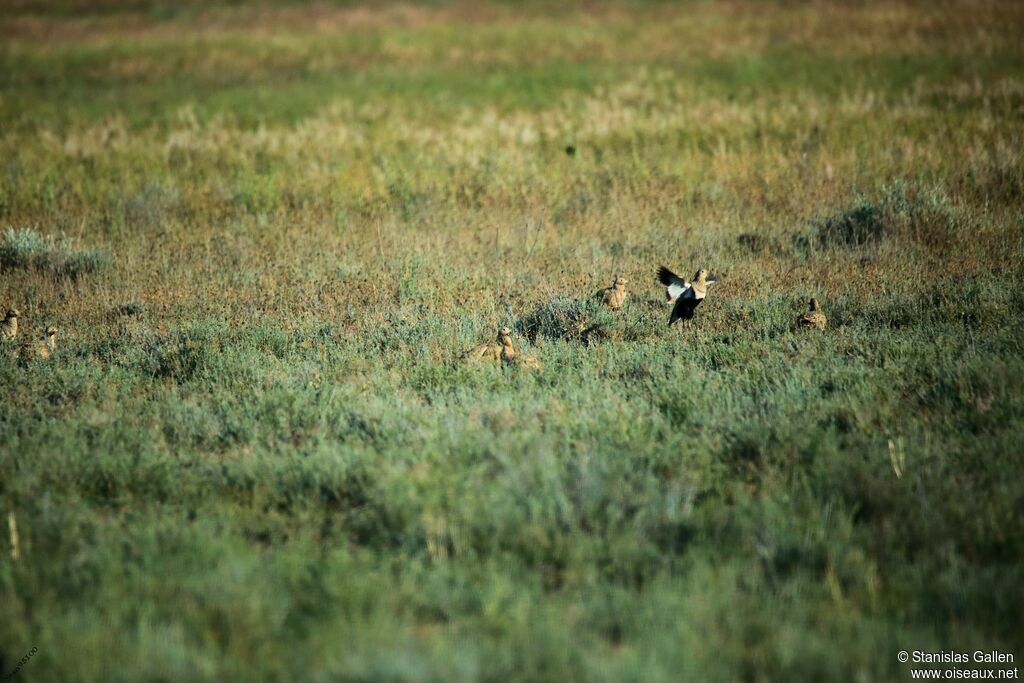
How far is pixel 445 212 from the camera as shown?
12312mm

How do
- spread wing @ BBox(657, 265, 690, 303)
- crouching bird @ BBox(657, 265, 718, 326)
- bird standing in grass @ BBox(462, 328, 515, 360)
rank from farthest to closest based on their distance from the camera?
spread wing @ BBox(657, 265, 690, 303) → crouching bird @ BBox(657, 265, 718, 326) → bird standing in grass @ BBox(462, 328, 515, 360)

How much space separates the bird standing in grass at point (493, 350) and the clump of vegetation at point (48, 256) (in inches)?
214

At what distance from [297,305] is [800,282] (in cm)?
487

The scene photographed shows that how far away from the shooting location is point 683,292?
724cm

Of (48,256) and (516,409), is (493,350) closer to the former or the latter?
(516,409)

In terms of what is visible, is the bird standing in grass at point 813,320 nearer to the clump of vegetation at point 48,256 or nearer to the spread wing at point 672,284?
the spread wing at point 672,284

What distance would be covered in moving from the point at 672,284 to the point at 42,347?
5178mm

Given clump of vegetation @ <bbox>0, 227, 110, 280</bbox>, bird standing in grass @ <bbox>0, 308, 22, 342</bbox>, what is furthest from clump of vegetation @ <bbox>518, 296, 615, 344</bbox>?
clump of vegetation @ <bbox>0, 227, 110, 280</bbox>

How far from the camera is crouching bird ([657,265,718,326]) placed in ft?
23.5

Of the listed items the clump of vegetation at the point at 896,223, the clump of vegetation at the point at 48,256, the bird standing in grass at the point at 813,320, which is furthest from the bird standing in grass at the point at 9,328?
the clump of vegetation at the point at 896,223

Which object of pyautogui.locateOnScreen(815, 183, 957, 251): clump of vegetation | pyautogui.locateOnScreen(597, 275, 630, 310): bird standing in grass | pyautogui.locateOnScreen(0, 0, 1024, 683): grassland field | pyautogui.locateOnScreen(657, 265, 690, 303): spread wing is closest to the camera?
pyautogui.locateOnScreen(0, 0, 1024, 683): grassland field

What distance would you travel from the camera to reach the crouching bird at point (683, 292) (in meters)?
7.15

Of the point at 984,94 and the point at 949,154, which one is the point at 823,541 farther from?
the point at 984,94

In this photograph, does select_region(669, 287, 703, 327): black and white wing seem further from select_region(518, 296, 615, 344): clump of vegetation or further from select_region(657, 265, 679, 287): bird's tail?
select_region(518, 296, 615, 344): clump of vegetation
